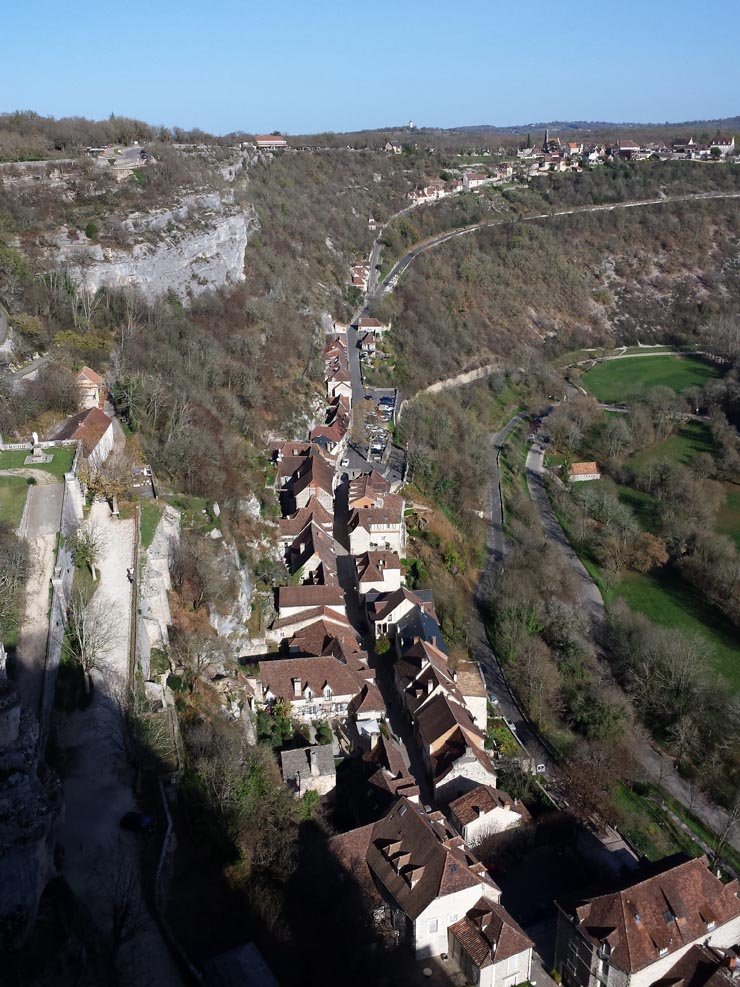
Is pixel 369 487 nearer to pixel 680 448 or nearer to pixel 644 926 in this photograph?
pixel 644 926

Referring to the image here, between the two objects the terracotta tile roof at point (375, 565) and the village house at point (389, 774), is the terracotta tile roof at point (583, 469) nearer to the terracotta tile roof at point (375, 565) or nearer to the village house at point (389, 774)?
the terracotta tile roof at point (375, 565)

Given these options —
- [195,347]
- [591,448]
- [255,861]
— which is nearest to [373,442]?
[195,347]

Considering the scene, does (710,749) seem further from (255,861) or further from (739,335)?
(739,335)

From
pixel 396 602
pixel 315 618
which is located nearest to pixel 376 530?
pixel 396 602

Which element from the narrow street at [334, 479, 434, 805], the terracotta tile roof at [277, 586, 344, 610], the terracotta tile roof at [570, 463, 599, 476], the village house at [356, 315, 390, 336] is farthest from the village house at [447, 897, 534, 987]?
the village house at [356, 315, 390, 336]

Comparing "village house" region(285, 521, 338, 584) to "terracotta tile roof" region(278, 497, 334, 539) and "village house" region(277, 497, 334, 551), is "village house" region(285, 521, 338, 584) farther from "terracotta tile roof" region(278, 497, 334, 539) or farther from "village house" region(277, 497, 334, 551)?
"terracotta tile roof" region(278, 497, 334, 539)
